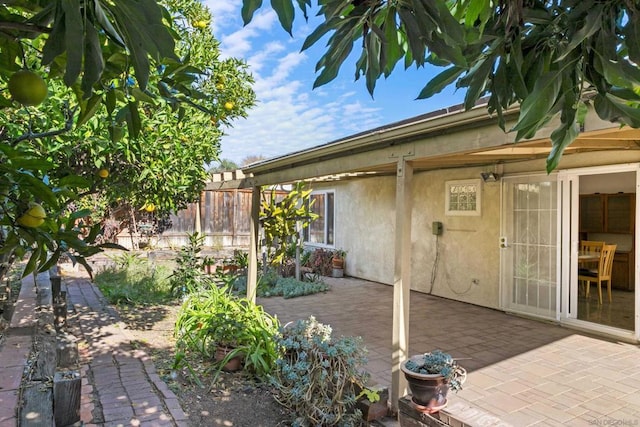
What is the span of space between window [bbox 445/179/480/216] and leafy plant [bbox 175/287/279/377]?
452cm

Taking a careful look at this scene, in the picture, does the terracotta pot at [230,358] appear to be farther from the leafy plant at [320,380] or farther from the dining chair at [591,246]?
the dining chair at [591,246]

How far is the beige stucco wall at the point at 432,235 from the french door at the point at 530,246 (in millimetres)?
161

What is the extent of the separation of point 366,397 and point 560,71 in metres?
3.14

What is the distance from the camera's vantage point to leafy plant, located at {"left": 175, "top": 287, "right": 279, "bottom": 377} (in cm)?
438

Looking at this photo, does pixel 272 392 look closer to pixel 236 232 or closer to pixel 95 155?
pixel 95 155

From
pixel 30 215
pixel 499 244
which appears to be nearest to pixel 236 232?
pixel 499 244

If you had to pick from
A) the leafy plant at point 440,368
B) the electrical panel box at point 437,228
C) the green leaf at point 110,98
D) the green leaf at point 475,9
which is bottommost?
the leafy plant at point 440,368

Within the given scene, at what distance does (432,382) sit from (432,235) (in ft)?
19.3

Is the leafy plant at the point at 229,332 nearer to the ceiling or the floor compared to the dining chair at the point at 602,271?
nearer to the floor

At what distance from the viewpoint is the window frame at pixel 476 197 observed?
7609mm

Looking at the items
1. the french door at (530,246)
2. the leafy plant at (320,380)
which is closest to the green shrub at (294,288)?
the french door at (530,246)

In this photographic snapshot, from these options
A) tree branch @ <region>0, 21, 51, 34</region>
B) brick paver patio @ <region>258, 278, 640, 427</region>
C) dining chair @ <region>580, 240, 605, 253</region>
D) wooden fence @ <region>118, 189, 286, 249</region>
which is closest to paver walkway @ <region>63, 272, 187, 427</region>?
brick paver patio @ <region>258, 278, 640, 427</region>

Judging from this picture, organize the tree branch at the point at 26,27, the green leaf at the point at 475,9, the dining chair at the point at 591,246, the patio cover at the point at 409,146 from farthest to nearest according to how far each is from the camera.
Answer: the dining chair at the point at 591,246, the patio cover at the point at 409,146, the green leaf at the point at 475,9, the tree branch at the point at 26,27

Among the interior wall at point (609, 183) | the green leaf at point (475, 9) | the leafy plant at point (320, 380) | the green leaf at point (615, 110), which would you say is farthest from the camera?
the interior wall at point (609, 183)
